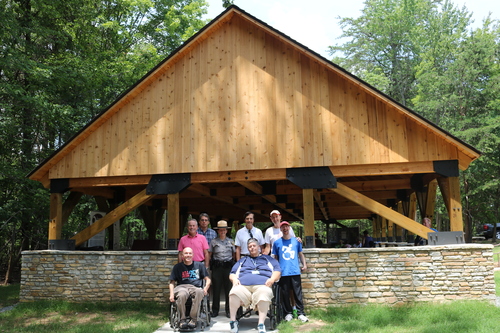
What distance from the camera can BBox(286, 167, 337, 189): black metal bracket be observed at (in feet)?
29.7

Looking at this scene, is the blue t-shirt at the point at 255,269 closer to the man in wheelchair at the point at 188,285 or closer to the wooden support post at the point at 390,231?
the man in wheelchair at the point at 188,285

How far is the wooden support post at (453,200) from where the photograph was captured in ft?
28.8

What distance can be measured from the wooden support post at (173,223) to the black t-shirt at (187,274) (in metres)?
2.65

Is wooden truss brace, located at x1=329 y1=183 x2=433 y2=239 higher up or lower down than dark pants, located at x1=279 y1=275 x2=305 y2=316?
higher up

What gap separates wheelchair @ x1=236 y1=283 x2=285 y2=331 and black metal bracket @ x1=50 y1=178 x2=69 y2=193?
581 centimetres

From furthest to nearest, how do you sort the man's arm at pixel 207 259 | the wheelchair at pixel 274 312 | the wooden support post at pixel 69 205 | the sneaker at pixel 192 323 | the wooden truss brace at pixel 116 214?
the wooden support post at pixel 69 205, the wooden truss brace at pixel 116 214, the man's arm at pixel 207 259, the wheelchair at pixel 274 312, the sneaker at pixel 192 323

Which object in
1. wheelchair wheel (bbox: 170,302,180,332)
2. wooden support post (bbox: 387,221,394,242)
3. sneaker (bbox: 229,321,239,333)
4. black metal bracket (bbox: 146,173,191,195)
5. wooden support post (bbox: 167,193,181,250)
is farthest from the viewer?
wooden support post (bbox: 387,221,394,242)

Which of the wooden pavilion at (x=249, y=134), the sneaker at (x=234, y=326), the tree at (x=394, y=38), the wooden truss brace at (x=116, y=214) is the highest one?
the tree at (x=394, y=38)

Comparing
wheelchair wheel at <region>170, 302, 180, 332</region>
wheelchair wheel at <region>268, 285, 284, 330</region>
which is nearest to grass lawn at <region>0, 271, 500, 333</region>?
wheelchair wheel at <region>268, 285, 284, 330</region>

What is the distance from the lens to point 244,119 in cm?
955

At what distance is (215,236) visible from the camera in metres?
7.90

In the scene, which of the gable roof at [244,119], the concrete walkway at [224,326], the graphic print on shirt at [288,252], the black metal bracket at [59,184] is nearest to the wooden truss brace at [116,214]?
the gable roof at [244,119]

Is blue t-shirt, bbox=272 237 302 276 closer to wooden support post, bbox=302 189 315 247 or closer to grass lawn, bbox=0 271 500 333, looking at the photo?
grass lawn, bbox=0 271 500 333

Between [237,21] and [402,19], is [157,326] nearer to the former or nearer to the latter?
[237,21]
